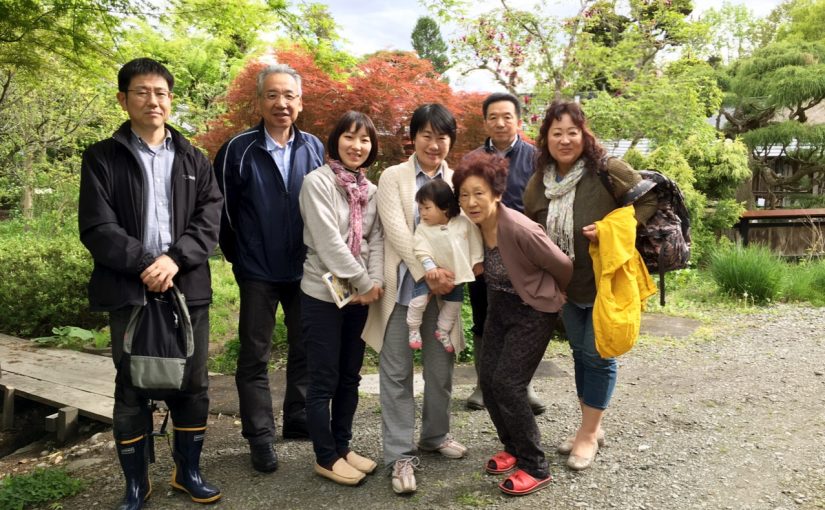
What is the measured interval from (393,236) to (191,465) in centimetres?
149

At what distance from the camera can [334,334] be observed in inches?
120

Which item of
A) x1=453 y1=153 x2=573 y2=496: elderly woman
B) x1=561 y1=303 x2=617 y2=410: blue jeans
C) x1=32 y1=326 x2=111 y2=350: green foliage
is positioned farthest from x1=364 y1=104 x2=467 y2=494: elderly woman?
x1=32 y1=326 x2=111 y2=350: green foliage

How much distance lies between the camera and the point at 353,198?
3078 mm

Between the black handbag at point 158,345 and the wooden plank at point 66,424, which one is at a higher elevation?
the black handbag at point 158,345

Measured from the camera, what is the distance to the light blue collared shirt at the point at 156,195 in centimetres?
278

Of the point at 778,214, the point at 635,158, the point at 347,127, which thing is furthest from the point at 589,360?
the point at 778,214

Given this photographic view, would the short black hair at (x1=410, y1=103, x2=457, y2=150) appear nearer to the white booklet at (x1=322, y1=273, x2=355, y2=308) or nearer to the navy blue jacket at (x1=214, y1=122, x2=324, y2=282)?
the navy blue jacket at (x1=214, y1=122, x2=324, y2=282)

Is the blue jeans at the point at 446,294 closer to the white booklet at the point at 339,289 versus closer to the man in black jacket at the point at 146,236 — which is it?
the white booklet at the point at 339,289

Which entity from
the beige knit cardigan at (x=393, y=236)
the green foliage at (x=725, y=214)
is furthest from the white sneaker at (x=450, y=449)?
the green foliage at (x=725, y=214)

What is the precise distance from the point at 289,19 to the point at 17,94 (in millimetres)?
7471

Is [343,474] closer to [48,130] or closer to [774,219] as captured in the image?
[48,130]

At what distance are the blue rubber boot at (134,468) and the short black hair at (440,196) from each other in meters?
1.74

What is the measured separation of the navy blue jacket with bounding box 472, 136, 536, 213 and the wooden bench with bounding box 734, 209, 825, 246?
968 centimetres

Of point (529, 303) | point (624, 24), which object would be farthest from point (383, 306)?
point (624, 24)
